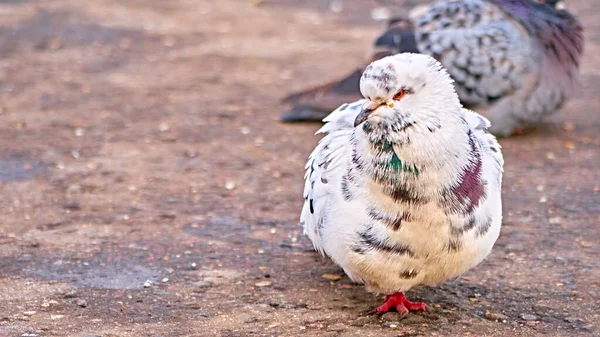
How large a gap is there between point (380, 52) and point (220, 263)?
2680 mm

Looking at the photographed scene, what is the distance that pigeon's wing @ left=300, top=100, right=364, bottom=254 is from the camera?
3.83 m

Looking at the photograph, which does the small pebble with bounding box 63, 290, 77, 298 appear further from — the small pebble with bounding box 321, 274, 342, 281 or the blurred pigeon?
the blurred pigeon

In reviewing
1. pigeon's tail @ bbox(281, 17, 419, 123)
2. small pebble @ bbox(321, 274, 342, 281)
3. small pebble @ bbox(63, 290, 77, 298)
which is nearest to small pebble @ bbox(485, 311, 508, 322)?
small pebble @ bbox(321, 274, 342, 281)

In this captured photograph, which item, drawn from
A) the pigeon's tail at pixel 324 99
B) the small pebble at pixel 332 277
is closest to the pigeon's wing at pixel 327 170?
the small pebble at pixel 332 277

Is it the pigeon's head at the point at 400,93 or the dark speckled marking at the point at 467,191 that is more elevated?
the pigeon's head at the point at 400,93

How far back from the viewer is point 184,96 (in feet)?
25.1

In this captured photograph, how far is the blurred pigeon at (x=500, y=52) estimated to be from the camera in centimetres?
652

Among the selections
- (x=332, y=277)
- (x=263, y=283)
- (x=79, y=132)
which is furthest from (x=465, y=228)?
(x=79, y=132)

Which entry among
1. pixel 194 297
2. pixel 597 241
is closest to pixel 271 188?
pixel 194 297

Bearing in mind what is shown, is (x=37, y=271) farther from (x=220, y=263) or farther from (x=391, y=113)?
(x=391, y=113)

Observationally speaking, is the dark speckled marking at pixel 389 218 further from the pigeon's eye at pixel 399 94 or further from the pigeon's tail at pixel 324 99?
the pigeon's tail at pixel 324 99

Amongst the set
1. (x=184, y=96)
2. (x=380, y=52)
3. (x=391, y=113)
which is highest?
(x=391, y=113)

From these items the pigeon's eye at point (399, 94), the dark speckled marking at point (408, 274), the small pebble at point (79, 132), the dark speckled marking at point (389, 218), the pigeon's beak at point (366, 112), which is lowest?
the small pebble at point (79, 132)

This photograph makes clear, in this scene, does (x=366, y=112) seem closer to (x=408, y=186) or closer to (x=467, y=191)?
(x=408, y=186)
